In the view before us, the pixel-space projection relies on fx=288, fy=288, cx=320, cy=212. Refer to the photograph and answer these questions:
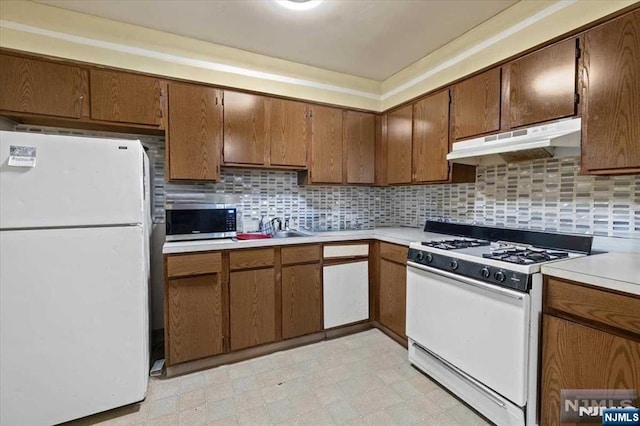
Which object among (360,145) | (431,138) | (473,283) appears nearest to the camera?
(473,283)

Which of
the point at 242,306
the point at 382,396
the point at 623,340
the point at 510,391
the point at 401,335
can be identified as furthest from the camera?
the point at 401,335

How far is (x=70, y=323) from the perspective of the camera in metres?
1.50

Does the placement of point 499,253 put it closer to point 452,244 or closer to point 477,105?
point 452,244

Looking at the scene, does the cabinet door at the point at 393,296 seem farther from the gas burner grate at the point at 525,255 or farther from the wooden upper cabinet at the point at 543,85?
the wooden upper cabinet at the point at 543,85

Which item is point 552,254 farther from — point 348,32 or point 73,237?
point 73,237

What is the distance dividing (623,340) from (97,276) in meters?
2.41

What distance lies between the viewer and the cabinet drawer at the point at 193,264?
76.8 inches

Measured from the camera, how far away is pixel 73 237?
1.50 meters

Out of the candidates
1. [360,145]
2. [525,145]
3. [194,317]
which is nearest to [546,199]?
[525,145]

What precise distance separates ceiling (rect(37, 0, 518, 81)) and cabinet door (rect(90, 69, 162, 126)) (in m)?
0.40

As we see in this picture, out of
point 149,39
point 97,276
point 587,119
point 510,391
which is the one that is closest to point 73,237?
point 97,276

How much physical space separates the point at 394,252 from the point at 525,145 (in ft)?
3.86

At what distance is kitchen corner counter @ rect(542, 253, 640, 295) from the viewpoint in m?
1.10

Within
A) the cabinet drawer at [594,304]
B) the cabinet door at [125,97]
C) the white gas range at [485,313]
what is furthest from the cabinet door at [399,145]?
the cabinet door at [125,97]
